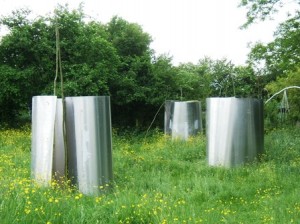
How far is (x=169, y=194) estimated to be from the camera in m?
5.66

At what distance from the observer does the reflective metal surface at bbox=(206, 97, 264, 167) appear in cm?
865

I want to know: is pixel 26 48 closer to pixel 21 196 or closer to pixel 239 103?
pixel 239 103

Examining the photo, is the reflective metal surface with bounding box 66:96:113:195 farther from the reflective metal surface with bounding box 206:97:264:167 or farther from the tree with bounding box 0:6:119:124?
the tree with bounding box 0:6:119:124

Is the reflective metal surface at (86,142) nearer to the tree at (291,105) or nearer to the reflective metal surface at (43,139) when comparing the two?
the reflective metal surface at (43,139)

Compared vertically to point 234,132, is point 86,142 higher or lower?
higher

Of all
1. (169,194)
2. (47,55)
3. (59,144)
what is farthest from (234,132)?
(47,55)

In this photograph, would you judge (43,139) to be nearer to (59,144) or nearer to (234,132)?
(59,144)

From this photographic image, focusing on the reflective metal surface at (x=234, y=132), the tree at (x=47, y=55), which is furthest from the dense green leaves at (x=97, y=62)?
the reflective metal surface at (x=234, y=132)

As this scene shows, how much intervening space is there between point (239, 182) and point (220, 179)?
1.59 feet

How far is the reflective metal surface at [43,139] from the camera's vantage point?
5.67m

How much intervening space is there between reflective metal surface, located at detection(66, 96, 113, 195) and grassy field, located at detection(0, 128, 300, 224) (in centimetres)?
25

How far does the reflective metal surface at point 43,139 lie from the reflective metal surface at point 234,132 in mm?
4196

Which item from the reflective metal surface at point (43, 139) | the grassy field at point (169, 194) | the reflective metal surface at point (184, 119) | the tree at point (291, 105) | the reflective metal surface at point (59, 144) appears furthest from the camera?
the tree at point (291, 105)

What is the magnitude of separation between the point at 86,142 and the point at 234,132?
4.02 metres
